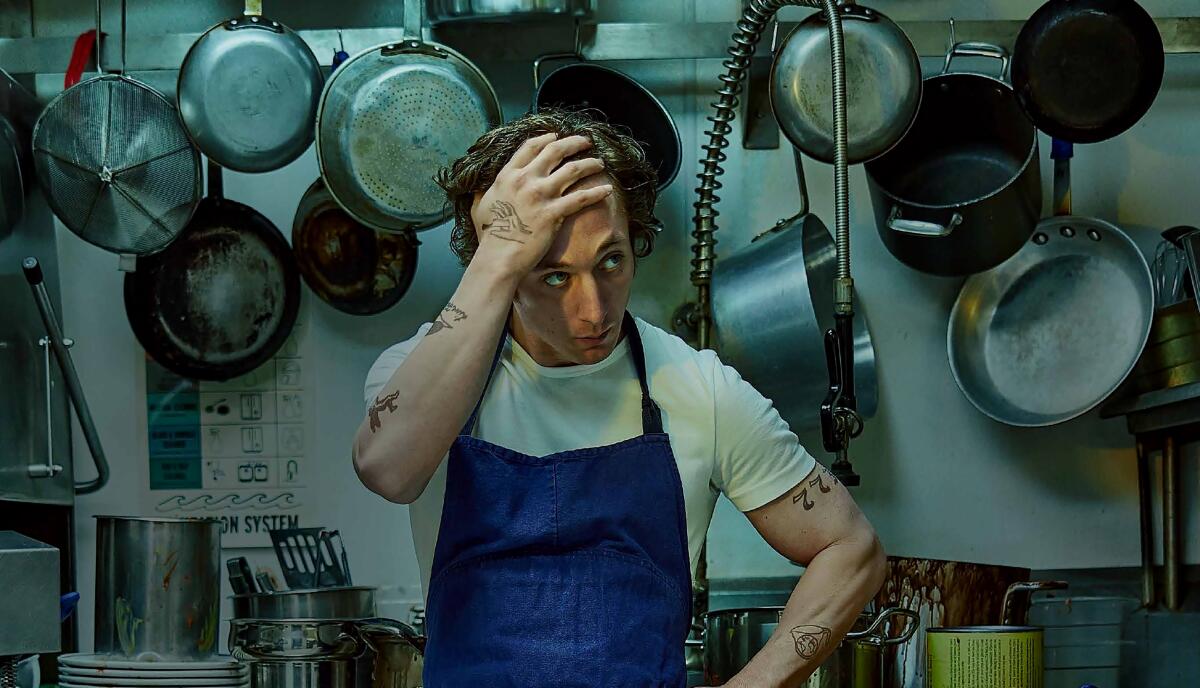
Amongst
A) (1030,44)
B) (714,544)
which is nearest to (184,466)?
(714,544)

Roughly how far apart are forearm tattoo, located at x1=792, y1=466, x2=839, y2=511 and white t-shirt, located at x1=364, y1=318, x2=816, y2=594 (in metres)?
0.02

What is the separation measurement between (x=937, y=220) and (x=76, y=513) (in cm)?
197

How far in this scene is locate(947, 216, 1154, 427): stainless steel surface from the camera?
9.91 feet

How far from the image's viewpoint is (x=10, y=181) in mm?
2824

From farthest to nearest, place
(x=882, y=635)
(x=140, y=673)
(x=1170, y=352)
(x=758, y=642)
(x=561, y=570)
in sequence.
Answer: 1. (x=1170, y=352)
2. (x=882, y=635)
3. (x=758, y=642)
4. (x=140, y=673)
5. (x=561, y=570)

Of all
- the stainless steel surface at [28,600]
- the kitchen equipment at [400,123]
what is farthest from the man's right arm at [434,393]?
the kitchen equipment at [400,123]

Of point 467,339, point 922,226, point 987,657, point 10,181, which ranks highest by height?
point 10,181

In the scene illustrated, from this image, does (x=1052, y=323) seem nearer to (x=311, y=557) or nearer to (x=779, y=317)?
(x=779, y=317)

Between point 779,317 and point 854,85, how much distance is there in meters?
0.50

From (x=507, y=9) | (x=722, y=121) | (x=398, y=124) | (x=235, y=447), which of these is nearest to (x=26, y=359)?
(x=235, y=447)

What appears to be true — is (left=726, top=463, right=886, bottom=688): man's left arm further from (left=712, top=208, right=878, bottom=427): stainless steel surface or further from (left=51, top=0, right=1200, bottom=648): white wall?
(left=51, top=0, right=1200, bottom=648): white wall

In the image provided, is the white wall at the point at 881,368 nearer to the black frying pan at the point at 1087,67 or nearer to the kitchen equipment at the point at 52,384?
the kitchen equipment at the point at 52,384

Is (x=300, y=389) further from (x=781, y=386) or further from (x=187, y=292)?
(x=781, y=386)

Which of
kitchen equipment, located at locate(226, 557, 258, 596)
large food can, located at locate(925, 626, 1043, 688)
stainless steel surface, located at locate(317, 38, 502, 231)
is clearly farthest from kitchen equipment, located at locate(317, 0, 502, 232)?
large food can, located at locate(925, 626, 1043, 688)
